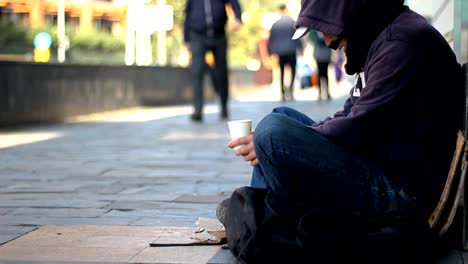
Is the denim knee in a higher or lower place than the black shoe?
higher

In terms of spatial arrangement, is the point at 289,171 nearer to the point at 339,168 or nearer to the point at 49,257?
the point at 339,168

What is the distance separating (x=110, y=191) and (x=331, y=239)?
2.65 m

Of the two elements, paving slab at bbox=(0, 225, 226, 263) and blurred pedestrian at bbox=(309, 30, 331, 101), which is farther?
blurred pedestrian at bbox=(309, 30, 331, 101)

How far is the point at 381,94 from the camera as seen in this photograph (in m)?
3.34

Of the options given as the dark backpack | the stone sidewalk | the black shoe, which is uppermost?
the dark backpack

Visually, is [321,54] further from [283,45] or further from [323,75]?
[323,75]

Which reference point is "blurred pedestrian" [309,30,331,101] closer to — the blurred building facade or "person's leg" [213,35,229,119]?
"person's leg" [213,35,229,119]

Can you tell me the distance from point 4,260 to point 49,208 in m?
1.41

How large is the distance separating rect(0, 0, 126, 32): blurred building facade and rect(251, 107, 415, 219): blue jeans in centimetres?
5382

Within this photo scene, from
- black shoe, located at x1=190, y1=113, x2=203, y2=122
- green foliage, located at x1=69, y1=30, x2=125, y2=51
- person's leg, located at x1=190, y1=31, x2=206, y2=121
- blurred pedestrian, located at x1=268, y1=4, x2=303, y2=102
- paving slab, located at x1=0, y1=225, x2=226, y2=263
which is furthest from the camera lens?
green foliage, located at x1=69, y1=30, x2=125, y2=51

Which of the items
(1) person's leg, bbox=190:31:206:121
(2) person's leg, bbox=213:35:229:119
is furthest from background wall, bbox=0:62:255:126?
(2) person's leg, bbox=213:35:229:119

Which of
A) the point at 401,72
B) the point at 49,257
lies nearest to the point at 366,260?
the point at 401,72

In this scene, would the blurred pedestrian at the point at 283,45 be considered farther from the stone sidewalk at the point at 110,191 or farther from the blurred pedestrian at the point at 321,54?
the stone sidewalk at the point at 110,191

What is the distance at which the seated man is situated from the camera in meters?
3.36
